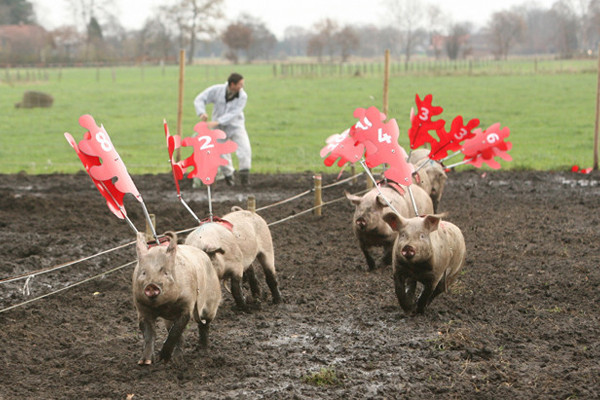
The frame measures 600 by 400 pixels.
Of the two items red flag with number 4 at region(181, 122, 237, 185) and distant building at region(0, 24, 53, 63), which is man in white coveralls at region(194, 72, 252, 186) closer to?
red flag with number 4 at region(181, 122, 237, 185)

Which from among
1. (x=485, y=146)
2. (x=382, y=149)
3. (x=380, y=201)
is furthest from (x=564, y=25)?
(x=382, y=149)

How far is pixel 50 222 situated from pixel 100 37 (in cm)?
7184

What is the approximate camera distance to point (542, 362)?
18.5 feet

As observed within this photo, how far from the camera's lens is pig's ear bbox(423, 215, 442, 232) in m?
6.29

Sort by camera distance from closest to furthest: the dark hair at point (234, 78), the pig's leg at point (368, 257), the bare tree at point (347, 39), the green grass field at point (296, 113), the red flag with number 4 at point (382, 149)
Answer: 1. the red flag with number 4 at point (382, 149)
2. the pig's leg at point (368, 257)
3. the dark hair at point (234, 78)
4. the green grass field at point (296, 113)
5. the bare tree at point (347, 39)

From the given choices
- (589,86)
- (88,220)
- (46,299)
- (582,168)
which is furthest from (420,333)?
(589,86)

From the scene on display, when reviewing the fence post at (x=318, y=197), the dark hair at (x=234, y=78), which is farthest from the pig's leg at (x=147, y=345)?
the dark hair at (x=234, y=78)

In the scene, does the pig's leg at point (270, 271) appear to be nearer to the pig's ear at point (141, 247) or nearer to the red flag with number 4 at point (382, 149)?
the red flag with number 4 at point (382, 149)

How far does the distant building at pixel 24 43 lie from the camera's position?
55.7m

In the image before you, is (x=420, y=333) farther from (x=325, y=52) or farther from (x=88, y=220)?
(x=325, y=52)

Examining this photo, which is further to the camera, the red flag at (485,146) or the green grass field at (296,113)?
the green grass field at (296,113)

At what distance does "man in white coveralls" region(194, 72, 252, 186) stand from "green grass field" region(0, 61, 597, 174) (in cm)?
209

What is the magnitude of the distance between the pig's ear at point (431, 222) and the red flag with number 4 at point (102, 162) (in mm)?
2390

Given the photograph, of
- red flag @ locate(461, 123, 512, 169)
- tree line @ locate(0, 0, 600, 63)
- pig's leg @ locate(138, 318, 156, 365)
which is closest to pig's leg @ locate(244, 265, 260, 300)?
pig's leg @ locate(138, 318, 156, 365)
